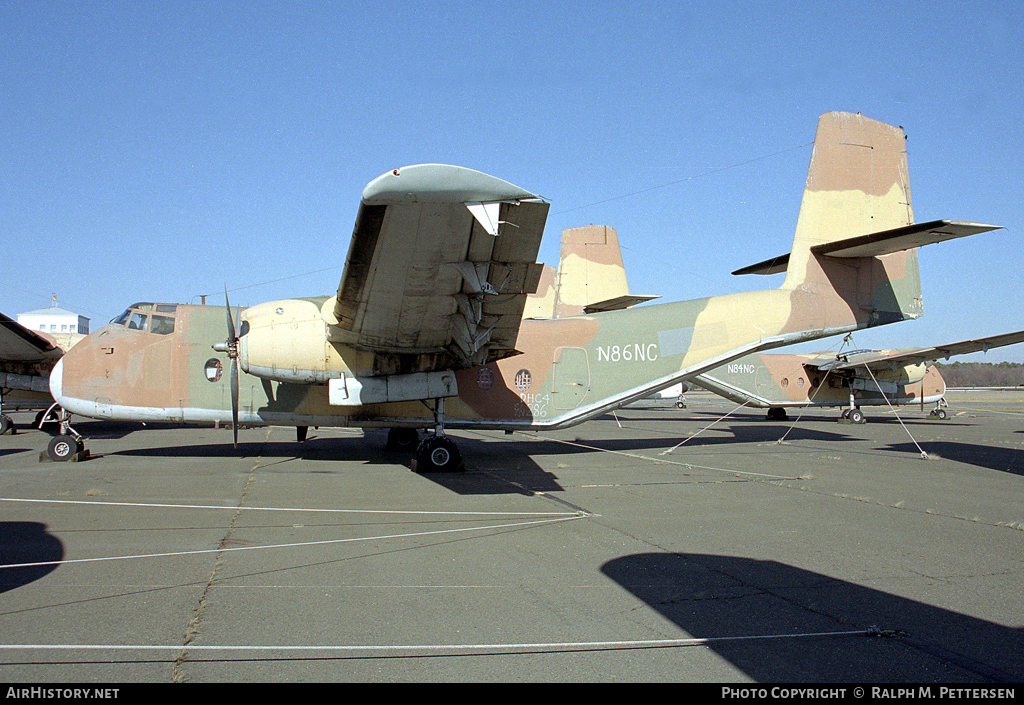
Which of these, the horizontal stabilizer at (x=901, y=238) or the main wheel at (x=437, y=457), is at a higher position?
the horizontal stabilizer at (x=901, y=238)

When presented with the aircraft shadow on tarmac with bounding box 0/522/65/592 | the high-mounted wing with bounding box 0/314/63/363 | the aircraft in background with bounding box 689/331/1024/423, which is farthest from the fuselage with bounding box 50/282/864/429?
the aircraft in background with bounding box 689/331/1024/423

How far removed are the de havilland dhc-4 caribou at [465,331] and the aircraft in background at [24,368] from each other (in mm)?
9621

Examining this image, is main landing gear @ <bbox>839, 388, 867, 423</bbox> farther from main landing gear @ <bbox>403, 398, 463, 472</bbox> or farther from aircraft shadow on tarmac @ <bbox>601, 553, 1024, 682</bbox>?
aircraft shadow on tarmac @ <bbox>601, 553, 1024, 682</bbox>

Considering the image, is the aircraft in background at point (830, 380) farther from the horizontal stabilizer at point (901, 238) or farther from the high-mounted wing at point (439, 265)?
the high-mounted wing at point (439, 265)

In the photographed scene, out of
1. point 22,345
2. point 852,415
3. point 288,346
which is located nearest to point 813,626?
point 288,346

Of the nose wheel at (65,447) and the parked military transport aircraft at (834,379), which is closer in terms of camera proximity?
the nose wheel at (65,447)

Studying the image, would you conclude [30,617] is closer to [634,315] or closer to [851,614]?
[851,614]

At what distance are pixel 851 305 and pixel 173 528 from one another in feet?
42.9

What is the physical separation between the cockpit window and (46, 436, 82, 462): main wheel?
238 centimetres

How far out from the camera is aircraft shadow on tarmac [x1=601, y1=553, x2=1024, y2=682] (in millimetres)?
3236

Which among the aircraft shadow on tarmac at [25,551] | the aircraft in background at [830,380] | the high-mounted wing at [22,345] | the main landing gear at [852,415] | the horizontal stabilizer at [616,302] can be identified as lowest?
the main landing gear at [852,415]

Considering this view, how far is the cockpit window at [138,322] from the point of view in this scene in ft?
37.8

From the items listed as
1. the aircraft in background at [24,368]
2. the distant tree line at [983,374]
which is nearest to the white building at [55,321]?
the aircraft in background at [24,368]
